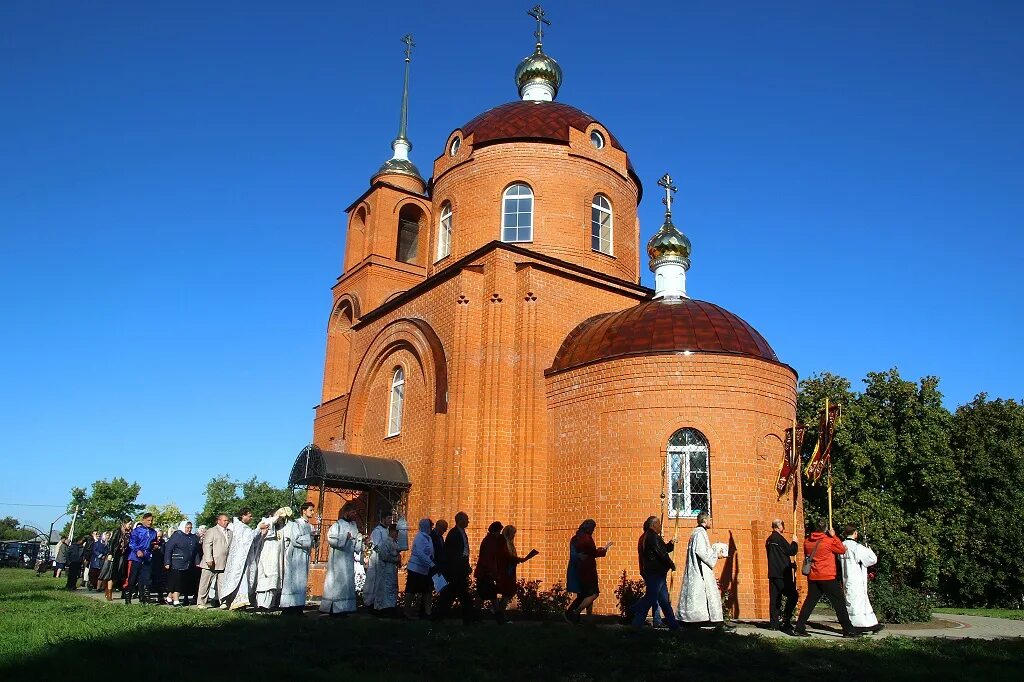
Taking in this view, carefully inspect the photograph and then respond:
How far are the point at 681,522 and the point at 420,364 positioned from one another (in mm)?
6942

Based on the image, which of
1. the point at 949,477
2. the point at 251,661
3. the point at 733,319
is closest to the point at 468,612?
the point at 251,661

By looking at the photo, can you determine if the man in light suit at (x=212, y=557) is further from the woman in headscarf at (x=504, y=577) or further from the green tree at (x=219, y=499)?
the green tree at (x=219, y=499)

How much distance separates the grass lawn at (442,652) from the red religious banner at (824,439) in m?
4.60

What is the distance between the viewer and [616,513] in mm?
13852

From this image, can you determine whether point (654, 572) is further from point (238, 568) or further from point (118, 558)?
point (118, 558)

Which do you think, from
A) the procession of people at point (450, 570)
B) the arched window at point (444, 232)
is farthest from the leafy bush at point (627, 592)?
the arched window at point (444, 232)

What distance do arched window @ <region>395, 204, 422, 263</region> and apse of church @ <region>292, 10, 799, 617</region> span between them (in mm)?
2272

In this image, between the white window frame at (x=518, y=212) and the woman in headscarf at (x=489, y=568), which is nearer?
the woman in headscarf at (x=489, y=568)

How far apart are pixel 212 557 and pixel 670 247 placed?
11.4m

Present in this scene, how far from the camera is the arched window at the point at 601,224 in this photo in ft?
63.9

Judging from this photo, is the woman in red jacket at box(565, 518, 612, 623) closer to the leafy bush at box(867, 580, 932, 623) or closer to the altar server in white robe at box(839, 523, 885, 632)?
the altar server in white robe at box(839, 523, 885, 632)

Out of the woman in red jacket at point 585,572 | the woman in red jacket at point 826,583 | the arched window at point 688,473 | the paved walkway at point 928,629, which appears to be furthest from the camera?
the arched window at point 688,473

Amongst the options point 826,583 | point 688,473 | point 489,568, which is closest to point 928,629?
point 826,583

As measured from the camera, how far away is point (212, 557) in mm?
12461
